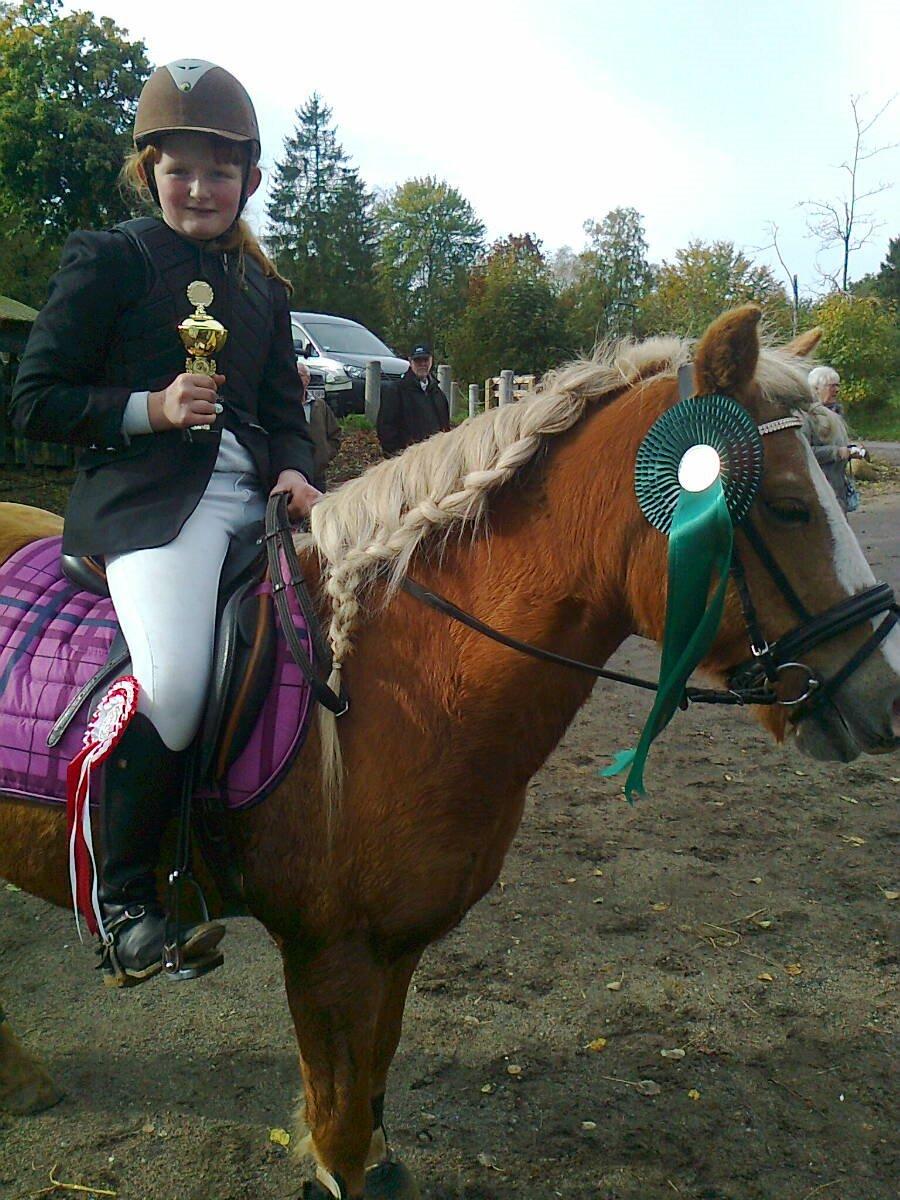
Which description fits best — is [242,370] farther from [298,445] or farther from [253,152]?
[253,152]

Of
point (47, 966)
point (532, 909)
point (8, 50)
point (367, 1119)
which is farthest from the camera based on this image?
point (8, 50)

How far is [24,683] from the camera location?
88.8 inches

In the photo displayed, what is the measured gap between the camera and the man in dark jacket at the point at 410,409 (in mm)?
9211

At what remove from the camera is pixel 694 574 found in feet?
5.83

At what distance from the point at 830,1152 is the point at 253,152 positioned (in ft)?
10.3

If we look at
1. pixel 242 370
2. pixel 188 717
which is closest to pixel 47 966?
pixel 188 717

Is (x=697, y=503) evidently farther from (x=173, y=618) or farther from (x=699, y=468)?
(x=173, y=618)

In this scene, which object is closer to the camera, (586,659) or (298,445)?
(586,659)

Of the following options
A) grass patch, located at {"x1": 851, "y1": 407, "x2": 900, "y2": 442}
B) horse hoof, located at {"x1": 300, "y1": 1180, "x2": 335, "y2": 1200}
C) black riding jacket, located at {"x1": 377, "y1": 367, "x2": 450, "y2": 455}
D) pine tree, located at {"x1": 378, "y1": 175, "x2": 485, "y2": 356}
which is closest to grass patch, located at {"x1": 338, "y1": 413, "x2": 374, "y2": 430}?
black riding jacket, located at {"x1": 377, "y1": 367, "x2": 450, "y2": 455}

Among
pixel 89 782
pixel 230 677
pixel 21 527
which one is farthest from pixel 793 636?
pixel 21 527

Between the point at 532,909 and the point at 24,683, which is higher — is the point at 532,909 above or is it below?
below

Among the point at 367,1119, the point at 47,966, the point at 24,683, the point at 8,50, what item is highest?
the point at 8,50

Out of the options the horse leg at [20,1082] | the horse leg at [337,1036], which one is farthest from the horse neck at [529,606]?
the horse leg at [20,1082]

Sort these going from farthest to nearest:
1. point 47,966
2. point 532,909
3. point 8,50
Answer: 1. point 8,50
2. point 532,909
3. point 47,966
